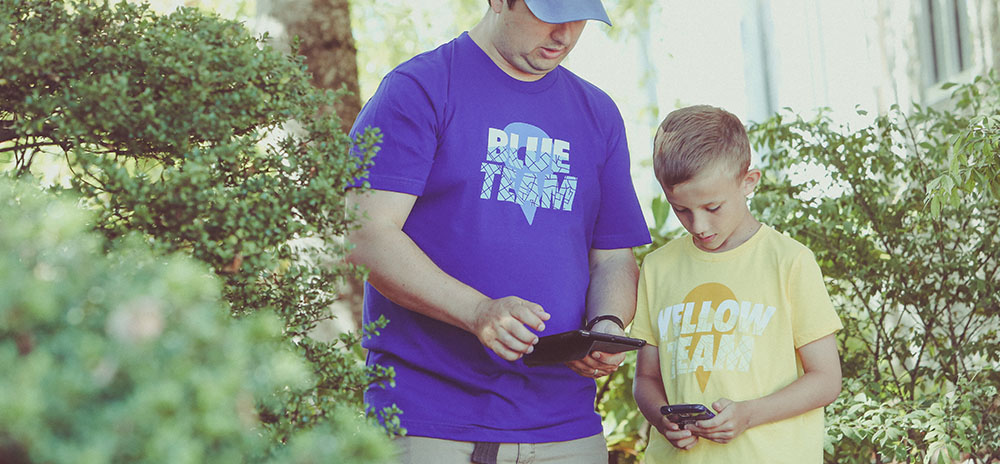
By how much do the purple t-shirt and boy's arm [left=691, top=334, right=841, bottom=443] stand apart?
37 centimetres

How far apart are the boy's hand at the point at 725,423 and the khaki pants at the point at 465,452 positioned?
342 mm

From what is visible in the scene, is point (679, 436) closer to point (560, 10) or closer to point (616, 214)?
point (616, 214)

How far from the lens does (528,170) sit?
8.15ft

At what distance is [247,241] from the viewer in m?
1.77

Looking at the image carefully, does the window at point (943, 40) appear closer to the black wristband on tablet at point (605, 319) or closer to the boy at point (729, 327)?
the boy at point (729, 327)

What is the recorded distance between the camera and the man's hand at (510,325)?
2.10 metres

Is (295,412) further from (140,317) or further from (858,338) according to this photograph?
(858,338)

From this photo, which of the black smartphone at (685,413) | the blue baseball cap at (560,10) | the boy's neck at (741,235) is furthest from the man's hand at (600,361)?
the blue baseball cap at (560,10)

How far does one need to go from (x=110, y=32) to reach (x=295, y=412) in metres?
0.85

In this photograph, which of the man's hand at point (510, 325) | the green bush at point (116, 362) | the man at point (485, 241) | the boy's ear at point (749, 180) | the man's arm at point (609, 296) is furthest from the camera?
the boy's ear at point (749, 180)

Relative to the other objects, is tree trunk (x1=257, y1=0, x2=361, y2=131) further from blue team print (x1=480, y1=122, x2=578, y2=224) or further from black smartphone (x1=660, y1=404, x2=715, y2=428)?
black smartphone (x1=660, y1=404, x2=715, y2=428)

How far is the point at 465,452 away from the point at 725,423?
0.65 m

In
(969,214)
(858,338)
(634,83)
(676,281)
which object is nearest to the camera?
(676,281)

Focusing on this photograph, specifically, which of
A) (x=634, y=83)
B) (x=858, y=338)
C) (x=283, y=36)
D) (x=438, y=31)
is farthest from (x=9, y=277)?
(x=634, y=83)
